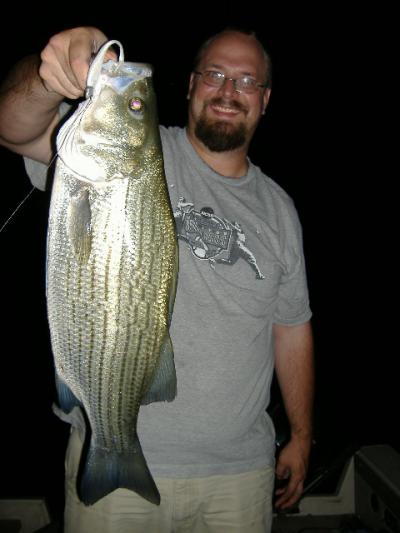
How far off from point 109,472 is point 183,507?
565mm

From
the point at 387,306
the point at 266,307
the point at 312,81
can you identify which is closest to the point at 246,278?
A: the point at 266,307

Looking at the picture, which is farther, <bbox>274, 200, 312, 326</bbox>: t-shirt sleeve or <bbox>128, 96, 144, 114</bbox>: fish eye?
<bbox>274, 200, 312, 326</bbox>: t-shirt sleeve

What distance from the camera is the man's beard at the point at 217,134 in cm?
255

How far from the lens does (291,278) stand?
2633 millimetres

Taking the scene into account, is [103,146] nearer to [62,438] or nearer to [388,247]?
[62,438]

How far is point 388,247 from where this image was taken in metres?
19.4

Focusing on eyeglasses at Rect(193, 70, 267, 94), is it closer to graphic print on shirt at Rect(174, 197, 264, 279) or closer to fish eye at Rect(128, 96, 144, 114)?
graphic print on shirt at Rect(174, 197, 264, 279)

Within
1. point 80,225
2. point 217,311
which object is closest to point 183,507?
point 217,311

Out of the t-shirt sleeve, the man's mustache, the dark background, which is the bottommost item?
the dark background

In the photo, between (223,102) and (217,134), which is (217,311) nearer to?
(217,134)

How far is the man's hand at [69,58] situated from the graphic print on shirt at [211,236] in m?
0.86

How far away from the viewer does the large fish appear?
61.9 inches

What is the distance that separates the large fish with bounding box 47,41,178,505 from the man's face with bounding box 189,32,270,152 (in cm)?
82

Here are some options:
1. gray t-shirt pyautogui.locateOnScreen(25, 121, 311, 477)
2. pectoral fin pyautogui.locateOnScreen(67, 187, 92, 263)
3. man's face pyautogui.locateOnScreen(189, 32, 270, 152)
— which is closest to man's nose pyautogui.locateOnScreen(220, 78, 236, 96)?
man's face pyautogui.locateOnScreen(189, 32, 270, 152)
